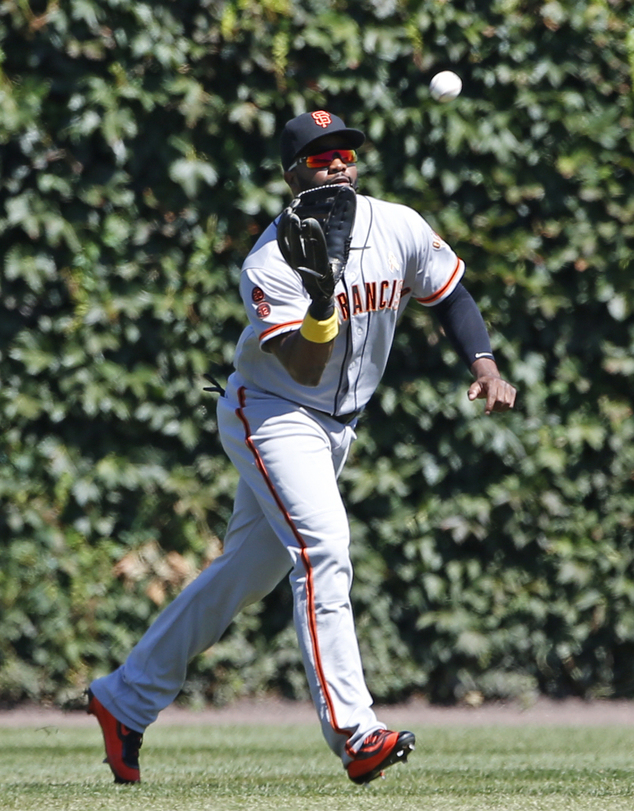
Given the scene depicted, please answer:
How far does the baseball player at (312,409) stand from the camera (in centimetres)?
349

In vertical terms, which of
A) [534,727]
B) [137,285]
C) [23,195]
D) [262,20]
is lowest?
[534,727]

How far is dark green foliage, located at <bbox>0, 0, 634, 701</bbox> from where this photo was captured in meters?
5.69

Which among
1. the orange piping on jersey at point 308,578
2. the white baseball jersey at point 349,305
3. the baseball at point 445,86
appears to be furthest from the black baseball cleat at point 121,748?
the baseball at point 445,86

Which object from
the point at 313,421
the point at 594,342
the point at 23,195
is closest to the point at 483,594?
the point at 594,342

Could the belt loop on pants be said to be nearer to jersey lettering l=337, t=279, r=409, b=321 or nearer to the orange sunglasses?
jersey lettering l=337, t=279, r=409, b=321

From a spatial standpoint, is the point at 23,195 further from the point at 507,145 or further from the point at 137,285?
the point at 507,145

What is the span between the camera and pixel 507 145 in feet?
19.3

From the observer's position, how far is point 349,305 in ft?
12.5

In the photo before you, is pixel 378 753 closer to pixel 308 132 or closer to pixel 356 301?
pixel 356 301

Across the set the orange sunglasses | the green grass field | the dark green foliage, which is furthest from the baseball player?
the dark green foliage

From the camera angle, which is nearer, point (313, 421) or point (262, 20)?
point (313, 421)

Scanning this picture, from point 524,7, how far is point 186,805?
4.18 metres

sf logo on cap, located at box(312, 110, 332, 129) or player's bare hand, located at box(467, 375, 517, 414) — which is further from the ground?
sf logo on cap, located at box(312, 110, 332, 129)

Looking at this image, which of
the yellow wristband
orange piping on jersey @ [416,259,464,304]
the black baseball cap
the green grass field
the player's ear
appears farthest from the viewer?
orange piping on jersey @ [416,259,464,304]
